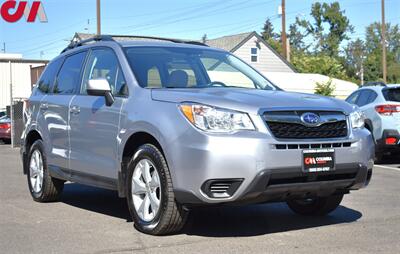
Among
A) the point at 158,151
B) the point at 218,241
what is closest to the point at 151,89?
the point at 158,151

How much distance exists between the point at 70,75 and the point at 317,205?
11.0 ft

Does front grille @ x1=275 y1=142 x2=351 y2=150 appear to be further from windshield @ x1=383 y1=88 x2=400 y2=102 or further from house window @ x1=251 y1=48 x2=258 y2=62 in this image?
house window @ x1=251 y1=48 x2=258 y2=62

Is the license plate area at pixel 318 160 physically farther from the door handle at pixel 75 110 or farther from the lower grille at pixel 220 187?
the door handle at pixel 75 110

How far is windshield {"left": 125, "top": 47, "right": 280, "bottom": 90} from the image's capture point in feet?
20.3

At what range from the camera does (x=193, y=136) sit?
5.07 m

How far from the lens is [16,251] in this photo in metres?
5.23

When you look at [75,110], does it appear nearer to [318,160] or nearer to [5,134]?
[318,160]

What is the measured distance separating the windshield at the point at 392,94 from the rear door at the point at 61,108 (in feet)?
22.3

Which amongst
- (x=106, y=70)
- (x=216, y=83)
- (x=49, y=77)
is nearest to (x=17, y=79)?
(x=49, y=77)

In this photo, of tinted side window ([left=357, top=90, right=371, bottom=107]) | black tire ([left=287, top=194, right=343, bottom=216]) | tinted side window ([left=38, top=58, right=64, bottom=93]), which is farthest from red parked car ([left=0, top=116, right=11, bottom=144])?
black tire ([left=287, top=194, right=343, bottom=216])

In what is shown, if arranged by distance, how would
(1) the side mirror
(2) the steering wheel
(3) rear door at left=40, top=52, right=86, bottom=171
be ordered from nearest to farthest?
1. (1) the side mirror
2. (2) the steering wheel
3. (3) rear door at left=40, top=52, right=86, bottom=171

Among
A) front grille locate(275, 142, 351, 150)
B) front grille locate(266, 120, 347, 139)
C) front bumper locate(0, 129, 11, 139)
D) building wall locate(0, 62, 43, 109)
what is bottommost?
front bumper locate(0, 129, 11, 139)

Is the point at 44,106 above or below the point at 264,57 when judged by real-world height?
below

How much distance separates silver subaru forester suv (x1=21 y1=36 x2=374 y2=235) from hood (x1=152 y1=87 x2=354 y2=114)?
0.01m
